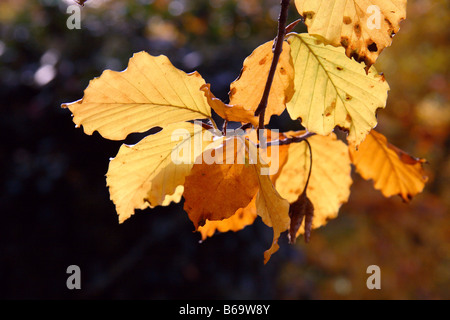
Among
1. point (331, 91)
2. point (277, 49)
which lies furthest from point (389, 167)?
point (277, 49)

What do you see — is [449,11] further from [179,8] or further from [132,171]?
[132,171]

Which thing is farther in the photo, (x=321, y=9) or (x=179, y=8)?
(x=179, y=8)

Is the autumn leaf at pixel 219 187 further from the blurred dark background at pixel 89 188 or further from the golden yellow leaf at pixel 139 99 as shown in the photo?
the blurred dark background at pixel 89 188

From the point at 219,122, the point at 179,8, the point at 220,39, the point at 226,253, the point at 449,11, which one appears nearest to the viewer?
the point at 219,122

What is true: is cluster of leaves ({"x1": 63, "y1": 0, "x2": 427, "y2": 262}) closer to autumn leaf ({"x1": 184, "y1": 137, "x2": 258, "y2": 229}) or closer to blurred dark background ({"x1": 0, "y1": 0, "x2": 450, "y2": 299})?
autumn leaf ({"x1": 184, "y1": 137, "x2": 258, "y2": 229})

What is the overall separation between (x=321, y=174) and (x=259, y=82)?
0.67ft

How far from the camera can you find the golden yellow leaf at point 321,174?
1.92 feet

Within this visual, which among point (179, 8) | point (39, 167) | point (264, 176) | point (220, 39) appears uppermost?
point (179, 8)

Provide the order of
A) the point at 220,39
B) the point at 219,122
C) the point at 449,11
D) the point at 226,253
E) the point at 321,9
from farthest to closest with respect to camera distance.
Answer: the point at 449,11, the point at 220,39, the point at 226,253, the point at 219,122, the point at 321,9

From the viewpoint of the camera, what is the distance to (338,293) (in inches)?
152

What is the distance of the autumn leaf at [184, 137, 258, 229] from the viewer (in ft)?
1.36

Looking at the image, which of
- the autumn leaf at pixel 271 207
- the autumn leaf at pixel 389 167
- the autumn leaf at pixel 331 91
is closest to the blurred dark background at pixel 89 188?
the autumn leaf at pixel 389 167
